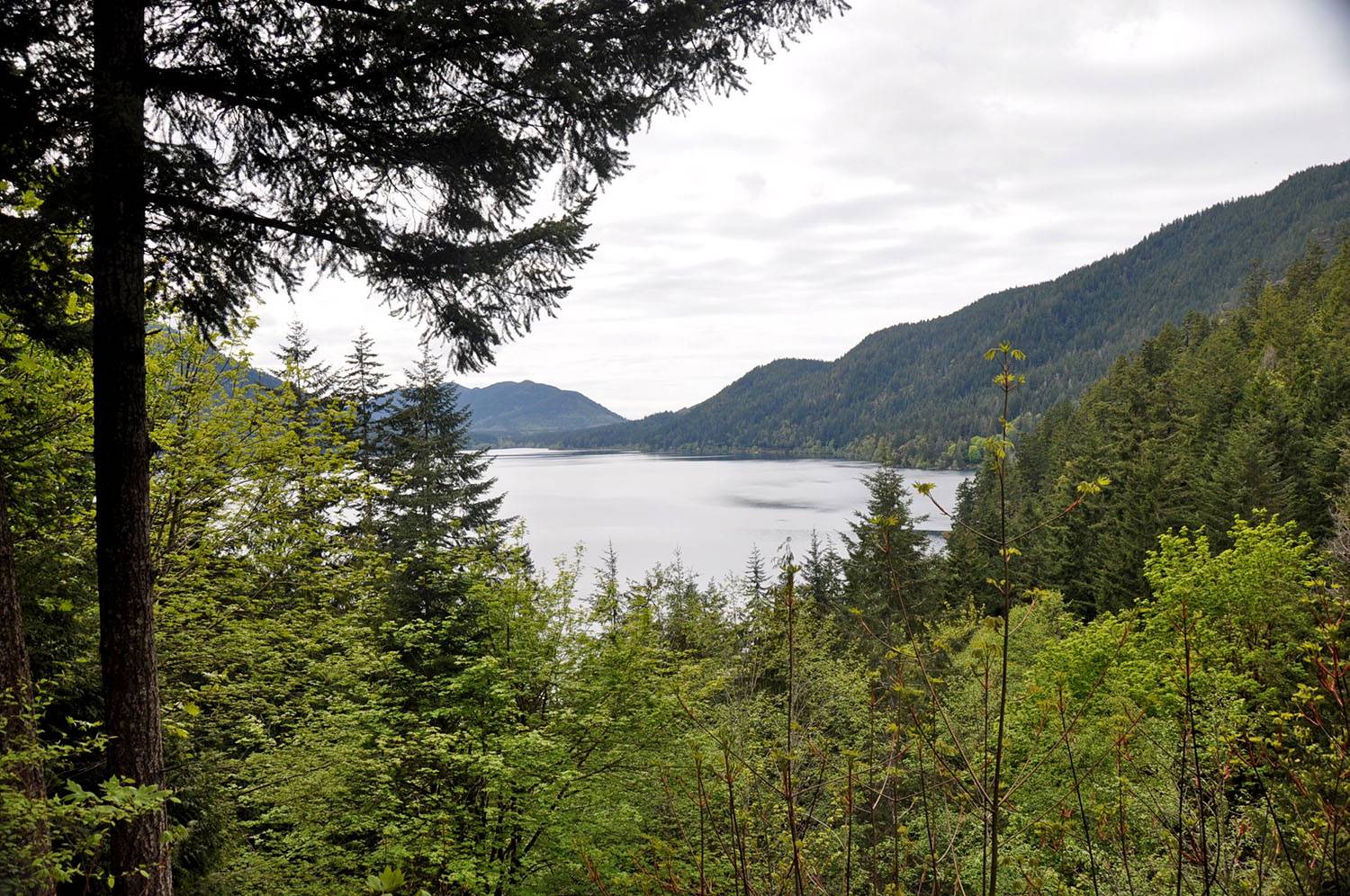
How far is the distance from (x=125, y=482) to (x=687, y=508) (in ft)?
276

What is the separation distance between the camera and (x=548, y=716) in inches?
334

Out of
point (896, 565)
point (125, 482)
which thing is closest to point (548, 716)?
point (125, 482)

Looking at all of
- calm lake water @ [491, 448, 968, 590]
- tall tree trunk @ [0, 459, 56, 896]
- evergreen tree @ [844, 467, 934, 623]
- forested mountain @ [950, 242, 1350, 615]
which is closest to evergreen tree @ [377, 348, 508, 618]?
calm lake water @ [491, 448, 968, 590]

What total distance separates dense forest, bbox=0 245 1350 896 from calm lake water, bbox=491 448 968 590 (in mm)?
6658

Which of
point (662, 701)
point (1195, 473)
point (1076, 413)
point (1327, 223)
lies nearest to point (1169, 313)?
point (1327, 223)

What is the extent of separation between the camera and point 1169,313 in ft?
607

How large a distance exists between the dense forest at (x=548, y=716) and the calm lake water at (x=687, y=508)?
666cm

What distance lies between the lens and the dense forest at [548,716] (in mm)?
2273

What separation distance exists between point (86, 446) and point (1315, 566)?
20.1 metres

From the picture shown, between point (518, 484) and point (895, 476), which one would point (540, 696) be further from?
point (518, 484)

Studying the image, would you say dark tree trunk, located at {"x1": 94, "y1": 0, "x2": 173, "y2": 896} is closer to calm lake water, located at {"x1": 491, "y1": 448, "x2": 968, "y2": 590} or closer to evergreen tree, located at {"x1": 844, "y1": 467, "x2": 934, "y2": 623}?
calm lake water, located at {"x1": 491, "y1": 448, "x2": 968, "y2": 590}

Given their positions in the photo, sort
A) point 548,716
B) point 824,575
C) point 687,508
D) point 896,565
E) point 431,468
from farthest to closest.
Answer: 1. point 687,508
2. point 824,575
3. point 896,565
4. point 431,468
5. point 548,716

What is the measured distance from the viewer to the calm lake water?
53.8 meters

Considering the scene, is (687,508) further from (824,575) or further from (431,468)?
(431,468)
